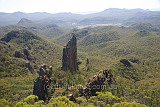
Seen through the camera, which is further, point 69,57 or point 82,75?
point 69,57

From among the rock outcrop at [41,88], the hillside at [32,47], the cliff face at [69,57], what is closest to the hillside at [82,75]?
the hillside at [32,47]

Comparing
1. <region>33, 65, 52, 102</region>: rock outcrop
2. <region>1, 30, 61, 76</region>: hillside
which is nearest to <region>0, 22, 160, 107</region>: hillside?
<region>1, 30, 61, 76</region>: hillside

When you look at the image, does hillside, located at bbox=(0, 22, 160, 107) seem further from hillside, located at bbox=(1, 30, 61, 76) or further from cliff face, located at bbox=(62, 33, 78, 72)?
cliff face, located at bbox=(62, 33, 78, 72)

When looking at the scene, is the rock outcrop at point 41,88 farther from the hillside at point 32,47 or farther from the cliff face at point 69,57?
the hillside at point 32,47

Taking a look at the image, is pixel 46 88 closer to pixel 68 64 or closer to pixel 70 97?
pixel 70 97

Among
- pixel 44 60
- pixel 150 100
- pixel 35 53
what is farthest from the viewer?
pixel 35 53

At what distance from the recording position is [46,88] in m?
55.9

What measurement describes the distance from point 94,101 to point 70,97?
24.1ft

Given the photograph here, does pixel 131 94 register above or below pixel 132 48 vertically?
below

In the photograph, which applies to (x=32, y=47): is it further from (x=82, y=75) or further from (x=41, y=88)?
(x=41, y=88)

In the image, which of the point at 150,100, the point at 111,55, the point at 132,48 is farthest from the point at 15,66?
the point at 132,48

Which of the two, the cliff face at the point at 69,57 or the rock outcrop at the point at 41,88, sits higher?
the cliff face at the point at 69,57

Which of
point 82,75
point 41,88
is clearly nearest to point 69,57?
point 82,75

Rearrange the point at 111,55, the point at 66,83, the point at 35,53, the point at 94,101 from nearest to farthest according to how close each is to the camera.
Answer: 1. the point at 94,101
2. the point at 66,83
3. the point at 35,53
4. the point at 111,55
